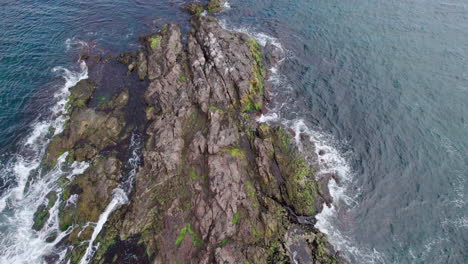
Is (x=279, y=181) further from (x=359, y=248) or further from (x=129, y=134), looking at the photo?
(x=129, y=134)

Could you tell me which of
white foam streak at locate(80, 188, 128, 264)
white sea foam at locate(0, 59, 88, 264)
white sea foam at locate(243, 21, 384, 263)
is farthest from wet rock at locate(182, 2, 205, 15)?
white foam streak at locate(80, 188, 128, 264)

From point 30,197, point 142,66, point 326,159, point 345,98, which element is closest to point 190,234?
point 326,159

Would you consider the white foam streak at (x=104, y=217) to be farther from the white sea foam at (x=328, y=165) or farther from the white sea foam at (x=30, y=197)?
the white sea foam at (x=328, y=165)

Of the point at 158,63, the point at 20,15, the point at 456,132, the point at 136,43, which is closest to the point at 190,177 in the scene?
the point at 158,63

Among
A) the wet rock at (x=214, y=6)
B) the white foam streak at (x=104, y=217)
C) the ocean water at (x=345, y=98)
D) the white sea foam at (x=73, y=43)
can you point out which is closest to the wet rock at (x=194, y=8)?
the wet rock at (x=214, y=6)

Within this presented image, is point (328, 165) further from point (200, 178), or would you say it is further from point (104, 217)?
point (104, 217)

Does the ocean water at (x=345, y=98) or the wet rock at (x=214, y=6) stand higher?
the wet rock at (x=214, y=6)

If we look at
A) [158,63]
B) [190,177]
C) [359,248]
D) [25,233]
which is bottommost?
[25,233]
